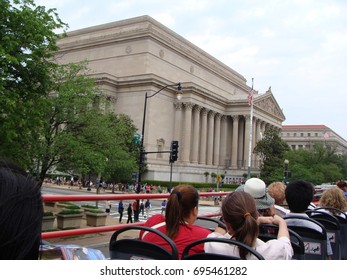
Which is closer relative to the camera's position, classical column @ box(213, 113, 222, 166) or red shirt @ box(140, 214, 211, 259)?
red shirt @ box(140, 214, 211, 259)

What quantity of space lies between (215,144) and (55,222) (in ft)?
234

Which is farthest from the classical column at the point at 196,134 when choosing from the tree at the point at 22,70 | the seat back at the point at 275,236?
the seat back at the point at 275,236

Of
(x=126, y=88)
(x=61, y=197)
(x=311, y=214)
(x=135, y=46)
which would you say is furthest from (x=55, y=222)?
(x=135, y=46)

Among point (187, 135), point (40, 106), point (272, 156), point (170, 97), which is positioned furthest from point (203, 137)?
point (40, 106)

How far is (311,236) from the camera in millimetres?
5195

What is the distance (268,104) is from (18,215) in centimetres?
9101

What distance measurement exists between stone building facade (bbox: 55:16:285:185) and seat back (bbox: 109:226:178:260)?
55626 millimetres

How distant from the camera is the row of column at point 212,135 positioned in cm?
6740

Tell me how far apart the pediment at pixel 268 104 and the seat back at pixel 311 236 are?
76602mm

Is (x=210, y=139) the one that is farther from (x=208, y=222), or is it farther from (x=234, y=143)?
(x=208, y=222)

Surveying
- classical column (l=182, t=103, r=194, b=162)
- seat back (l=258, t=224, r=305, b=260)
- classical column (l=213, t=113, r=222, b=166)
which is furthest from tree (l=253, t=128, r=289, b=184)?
seat back (l=258, t=224, r=305, b=260)

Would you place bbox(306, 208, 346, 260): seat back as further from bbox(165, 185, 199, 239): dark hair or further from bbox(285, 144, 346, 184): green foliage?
bbox(285, 144, 346, 184): green foliage

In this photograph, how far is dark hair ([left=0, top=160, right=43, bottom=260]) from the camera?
156 centimetres

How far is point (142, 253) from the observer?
10.9 ft
